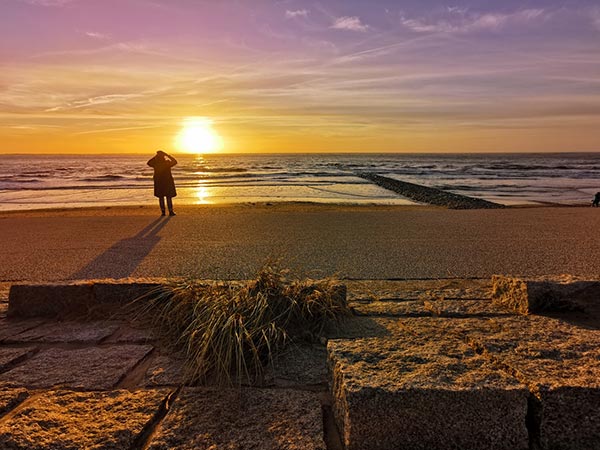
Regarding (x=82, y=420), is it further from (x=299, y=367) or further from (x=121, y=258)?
(x=121, y=258)

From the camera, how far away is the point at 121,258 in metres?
5.93

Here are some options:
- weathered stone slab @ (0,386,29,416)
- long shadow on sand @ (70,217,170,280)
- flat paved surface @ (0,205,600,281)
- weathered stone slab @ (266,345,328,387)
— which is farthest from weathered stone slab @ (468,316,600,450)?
long shadow on sand @ (70,217,170,280)

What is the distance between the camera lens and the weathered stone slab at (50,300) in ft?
11.1

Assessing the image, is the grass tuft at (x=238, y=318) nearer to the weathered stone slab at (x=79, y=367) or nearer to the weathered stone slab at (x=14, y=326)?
the weathered stone slab at (x=79, y=367)

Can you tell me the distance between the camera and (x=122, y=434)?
75.6 inches

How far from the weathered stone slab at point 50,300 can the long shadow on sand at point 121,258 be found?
1.65 meters

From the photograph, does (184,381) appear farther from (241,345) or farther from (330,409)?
(330,409)

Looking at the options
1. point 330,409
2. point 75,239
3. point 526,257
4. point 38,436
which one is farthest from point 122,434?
point 75,239

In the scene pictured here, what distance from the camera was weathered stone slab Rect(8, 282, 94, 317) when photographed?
3.37 metres

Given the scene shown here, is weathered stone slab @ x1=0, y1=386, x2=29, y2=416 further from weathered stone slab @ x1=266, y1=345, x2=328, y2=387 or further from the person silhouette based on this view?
the person silhouette

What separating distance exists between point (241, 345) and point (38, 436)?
41.1 inches

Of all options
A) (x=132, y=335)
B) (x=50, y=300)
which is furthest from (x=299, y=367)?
(x=50, y=300)

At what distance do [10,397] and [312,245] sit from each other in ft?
15.6

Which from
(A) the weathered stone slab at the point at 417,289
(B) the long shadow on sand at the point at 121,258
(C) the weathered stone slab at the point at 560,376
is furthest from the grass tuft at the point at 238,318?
(B) the long shadow on sand at the point at 121,258
